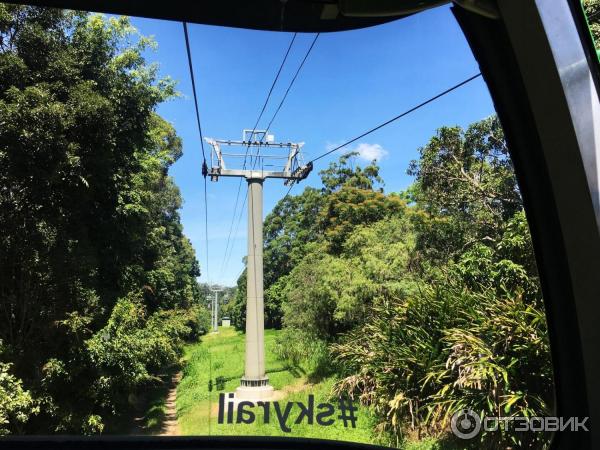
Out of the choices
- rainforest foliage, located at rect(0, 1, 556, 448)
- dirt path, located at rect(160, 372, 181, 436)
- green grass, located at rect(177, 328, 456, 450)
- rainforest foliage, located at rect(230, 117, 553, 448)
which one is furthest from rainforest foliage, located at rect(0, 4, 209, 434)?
rainforest foliage, located at rect(230, 117, 553, 448)

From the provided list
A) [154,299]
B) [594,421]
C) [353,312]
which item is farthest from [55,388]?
[594,421]

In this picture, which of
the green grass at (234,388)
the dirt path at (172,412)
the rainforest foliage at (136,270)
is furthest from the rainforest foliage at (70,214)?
the green grass at (234,388)

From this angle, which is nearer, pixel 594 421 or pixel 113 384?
pixel 594 421

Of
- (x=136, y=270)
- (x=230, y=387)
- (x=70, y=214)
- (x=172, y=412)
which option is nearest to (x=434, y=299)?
(x=70, y=214)

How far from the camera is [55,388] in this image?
28.0 feet

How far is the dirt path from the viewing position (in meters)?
11.4

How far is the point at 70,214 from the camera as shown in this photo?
8.27 meters

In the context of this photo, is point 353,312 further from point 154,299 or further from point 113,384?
point 154,299

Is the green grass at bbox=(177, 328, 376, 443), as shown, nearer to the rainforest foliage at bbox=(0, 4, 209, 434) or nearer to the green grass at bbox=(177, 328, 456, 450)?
the green grass at bbox=(177, 328, 456, 450)

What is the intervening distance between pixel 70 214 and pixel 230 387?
7595 millimetres

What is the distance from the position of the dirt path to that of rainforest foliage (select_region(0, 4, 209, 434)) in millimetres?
1672

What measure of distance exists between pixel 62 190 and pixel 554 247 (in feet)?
25.3

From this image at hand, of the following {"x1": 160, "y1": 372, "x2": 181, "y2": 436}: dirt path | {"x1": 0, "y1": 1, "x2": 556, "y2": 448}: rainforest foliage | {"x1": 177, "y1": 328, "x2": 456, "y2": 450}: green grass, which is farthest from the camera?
{"x1": 160, "y1": 372, "x2": 181, "y2": 436}: dirt path

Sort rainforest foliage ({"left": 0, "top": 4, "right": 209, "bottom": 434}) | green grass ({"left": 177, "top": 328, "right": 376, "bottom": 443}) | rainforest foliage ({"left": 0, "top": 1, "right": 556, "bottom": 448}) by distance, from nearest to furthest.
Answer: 1. rainforest foliage ({"left": 0, "top": 1, "right": 556, "bottom": 448})
2. green grass ({"left": 177, "top": 328, "right": 376, "bottom": 443})
3. rainforest foliage ({"left": 0, "top": 4, "right": 209, "bottom": 434})
